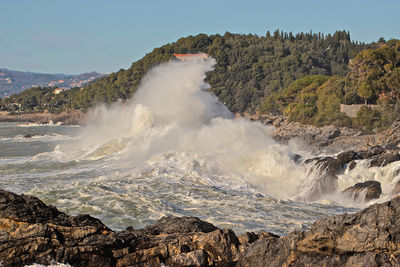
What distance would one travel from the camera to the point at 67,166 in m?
23.1

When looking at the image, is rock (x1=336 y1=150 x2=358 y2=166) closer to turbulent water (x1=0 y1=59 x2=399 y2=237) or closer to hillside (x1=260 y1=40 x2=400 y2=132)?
turbulent water (x1=0 y1=59 x2=399 y2=237)

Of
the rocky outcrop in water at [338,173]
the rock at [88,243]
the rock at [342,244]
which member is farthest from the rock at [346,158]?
the rock at [342,244]

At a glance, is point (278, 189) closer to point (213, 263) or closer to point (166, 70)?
point (213, 263)

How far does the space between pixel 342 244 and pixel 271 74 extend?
84468 millimetres

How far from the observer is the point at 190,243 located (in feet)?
29.0

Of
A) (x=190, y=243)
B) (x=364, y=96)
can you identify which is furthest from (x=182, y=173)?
(x=364, y=96)

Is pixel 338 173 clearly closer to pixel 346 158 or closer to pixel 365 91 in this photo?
pixel 346 158

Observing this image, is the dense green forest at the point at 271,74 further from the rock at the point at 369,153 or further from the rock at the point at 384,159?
the rock at the point at 384,159

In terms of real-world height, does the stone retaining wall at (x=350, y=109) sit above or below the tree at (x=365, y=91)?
below

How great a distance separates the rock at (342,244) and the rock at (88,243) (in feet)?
1.85

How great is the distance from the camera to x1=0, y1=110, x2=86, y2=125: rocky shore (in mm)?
89131

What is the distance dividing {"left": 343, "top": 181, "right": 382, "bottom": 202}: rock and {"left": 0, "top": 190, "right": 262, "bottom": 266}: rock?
848cm

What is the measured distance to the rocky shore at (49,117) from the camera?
292 feet

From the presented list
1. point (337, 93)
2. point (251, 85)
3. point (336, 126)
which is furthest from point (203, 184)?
point (251, 85)
